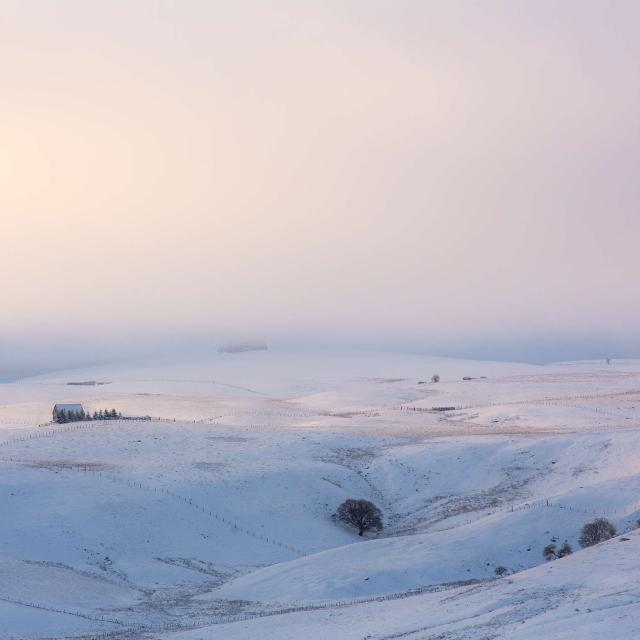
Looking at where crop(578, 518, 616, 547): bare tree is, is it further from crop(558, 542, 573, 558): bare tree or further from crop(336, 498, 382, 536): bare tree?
crop(336, 498, 382, 536): bare tree

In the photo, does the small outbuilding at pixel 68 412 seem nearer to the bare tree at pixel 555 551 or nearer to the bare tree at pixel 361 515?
the bare tree at pixel 361 515

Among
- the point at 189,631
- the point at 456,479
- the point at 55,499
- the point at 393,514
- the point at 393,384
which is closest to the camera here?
the point at 189,631

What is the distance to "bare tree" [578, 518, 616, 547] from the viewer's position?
135 feet

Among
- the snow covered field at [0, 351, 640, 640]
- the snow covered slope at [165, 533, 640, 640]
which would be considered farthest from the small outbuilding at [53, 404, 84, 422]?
the snow covered slope at [165, 533, 640, 640]

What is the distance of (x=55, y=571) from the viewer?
40.5 meters

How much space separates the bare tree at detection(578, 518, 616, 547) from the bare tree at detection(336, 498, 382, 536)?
48.1 ft

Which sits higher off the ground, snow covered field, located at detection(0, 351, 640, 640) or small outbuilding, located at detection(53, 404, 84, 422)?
small outbuilding, located at detection(53, 404, 84, 422)

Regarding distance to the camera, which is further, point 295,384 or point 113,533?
point 295,384

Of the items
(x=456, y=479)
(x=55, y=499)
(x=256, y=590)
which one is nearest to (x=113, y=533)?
(x=55, y=499)

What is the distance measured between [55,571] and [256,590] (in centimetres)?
919

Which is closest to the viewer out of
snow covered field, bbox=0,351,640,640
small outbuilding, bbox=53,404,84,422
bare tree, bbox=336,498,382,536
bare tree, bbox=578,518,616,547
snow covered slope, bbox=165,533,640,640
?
snow covered slope, bbox=165,533,640,640

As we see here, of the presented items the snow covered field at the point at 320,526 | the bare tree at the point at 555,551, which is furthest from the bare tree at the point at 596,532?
the snow covered field at the point at 320,526

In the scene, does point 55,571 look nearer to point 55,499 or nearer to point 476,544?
point 55,499

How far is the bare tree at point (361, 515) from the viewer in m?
53.7
